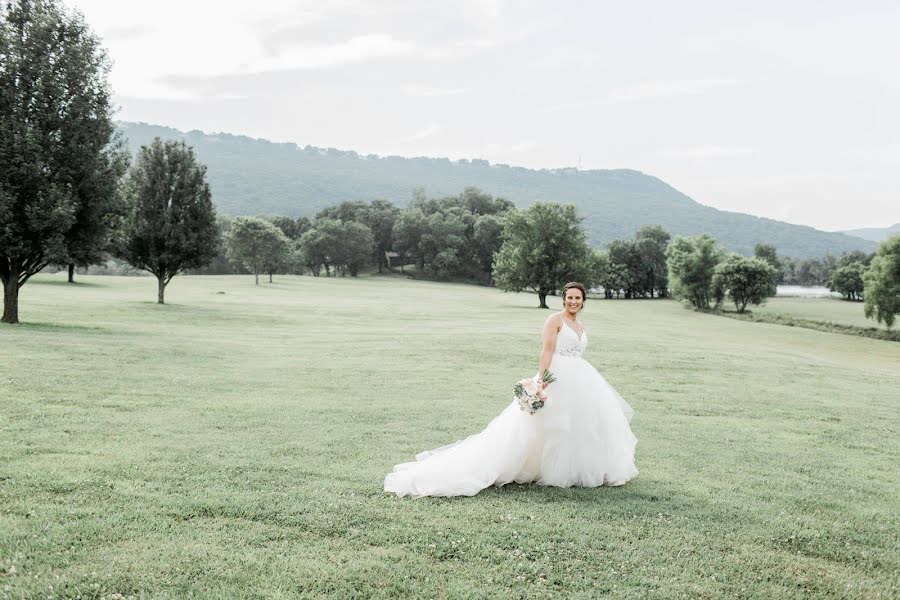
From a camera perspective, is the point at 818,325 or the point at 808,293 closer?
the point at 818,325

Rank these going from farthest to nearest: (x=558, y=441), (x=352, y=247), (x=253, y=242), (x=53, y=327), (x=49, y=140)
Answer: (x=352, y=247) → (x=253, y=242) → (x=53, y=327) → (x=49, y=140) → (x=558, y=441)

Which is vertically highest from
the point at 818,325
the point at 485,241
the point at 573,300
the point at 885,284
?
the point at 485,241

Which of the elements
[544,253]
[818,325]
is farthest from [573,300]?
[818,325]

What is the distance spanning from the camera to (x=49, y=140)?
90.4 ft

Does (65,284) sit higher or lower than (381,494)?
higher

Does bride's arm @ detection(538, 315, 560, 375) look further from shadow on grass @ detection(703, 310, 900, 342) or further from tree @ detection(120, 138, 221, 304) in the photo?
shadow on grass @ detection(703, 310, 900, 342)

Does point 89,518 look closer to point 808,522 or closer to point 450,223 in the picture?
point 808,522

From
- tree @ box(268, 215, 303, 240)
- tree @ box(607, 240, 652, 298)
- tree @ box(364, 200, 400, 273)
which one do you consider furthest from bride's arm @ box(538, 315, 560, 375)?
tree @ box(268, 215, 303, 240)

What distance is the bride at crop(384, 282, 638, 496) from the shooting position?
9484 millimetres

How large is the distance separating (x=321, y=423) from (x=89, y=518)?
6202 mm

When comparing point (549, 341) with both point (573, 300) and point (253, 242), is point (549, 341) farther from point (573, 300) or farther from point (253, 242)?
A: point (253, 242)

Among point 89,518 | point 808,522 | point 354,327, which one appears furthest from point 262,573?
point 354,327

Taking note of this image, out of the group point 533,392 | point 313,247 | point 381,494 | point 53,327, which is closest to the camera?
point 381,494

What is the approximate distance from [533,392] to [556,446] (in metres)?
0.98
